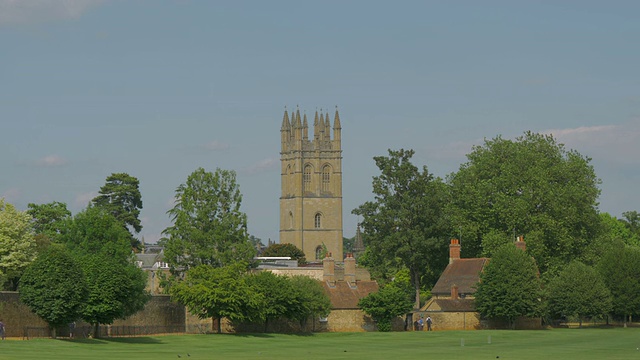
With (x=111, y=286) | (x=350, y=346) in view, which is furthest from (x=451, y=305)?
(x=111, y=286)

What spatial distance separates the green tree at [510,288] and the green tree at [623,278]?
789 centimetres

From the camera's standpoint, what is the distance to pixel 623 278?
89.2m

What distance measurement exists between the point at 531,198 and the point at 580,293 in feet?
43.1

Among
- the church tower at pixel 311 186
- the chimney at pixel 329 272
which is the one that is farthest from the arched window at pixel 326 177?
the chimney at pixel 329 272

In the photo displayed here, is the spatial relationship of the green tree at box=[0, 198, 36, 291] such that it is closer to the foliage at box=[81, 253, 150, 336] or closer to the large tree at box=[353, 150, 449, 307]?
the foliage at box=[81, 253, 150, 336]

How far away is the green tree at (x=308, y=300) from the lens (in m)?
75.9

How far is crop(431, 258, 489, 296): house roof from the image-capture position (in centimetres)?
9056

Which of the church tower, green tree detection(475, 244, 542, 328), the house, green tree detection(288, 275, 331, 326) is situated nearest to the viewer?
green tree detection(288, 275, 331, 326)

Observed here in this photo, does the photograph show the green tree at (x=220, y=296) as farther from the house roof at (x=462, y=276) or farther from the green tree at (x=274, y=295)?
the house roof at (x=462, y=276)

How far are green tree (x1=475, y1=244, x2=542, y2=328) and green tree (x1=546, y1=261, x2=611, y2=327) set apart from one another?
253cm

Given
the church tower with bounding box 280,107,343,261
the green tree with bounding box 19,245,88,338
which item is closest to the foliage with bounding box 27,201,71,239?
the green tree with bounding box 19,245,88,338

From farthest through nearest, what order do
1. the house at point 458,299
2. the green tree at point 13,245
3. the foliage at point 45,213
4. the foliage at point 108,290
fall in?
the foliage at point 45,213, the house at point 458,299, the green tree at point 13,245, the foliage at point 108,290

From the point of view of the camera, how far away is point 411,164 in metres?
102

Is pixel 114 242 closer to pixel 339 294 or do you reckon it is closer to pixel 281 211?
pixel 339 294
